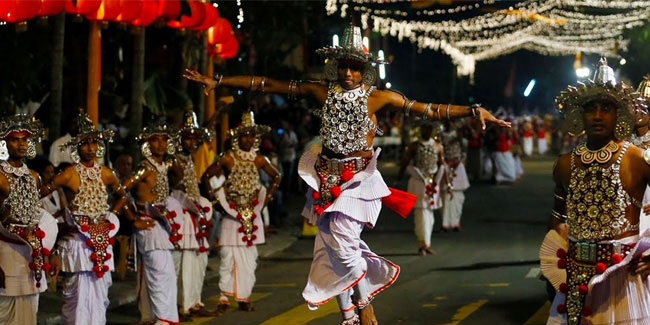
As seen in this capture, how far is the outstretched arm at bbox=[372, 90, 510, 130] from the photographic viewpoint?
28.0ft

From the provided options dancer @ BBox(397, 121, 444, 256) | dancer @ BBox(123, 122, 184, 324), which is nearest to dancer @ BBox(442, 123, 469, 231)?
dancer @ BBox(397, 121, 444, 256)

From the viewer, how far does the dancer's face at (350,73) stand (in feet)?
30.3

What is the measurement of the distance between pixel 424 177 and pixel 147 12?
5873mm

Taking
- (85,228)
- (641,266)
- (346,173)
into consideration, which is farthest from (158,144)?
(641,266)

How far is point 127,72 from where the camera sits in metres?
22.6

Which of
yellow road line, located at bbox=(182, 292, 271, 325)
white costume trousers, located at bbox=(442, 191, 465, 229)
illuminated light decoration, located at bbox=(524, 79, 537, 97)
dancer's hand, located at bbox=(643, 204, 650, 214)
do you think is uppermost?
illuminated light decoration, located at bbox=(524, 79, 537, 97)

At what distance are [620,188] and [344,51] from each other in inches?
111

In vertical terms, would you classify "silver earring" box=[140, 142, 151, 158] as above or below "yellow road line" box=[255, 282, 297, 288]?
above

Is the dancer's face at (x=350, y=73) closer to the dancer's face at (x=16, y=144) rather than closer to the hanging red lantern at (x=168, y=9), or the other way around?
the dancer's face at (x=16, y=144)

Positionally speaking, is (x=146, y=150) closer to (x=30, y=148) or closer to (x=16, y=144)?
(x=30, y=148)

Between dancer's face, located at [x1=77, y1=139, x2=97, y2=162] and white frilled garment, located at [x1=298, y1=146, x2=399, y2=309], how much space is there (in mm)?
2020

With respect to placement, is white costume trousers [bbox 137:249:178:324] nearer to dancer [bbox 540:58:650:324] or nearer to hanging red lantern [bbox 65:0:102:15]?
hanging red lantern [bbox 65:0:102:15]

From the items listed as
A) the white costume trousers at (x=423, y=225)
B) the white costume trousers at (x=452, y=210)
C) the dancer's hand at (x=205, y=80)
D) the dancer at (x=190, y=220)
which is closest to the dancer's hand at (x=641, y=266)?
the dancer's hand at (x=205, y=80)

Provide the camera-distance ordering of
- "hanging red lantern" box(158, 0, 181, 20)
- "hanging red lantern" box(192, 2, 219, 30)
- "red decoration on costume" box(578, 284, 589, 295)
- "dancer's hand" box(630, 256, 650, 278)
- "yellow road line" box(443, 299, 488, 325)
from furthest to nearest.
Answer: "hanging red lantern" box(192, 2, 219, 30), "hanging red lantern" box(158, 0, 181, 20), "yellow road line" box(443, 299, 488, 325), "red decoration on costume" box(578, 284, 589, 295), "dancer's hand" box(630, 256, 650, 278)
